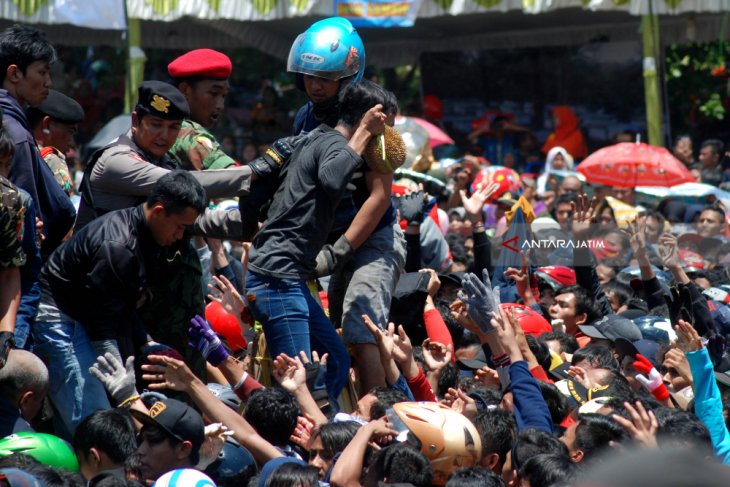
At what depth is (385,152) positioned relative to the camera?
20.3 feet

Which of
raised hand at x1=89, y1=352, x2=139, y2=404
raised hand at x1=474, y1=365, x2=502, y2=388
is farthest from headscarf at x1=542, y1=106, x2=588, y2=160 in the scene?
raised hand at x1=89, y1=352, x2=139, y2=404

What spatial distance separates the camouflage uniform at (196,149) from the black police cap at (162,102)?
20.5 inches

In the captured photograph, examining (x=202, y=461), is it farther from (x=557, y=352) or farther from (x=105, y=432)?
(x=557, y=352)

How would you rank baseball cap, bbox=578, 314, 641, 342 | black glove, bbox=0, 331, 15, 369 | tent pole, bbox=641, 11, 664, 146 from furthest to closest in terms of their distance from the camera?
tent pole, bbox=641, 11, 664, 146, baseball cap, bbox=578, 314, 641, 342, black glove, bbox=0, 331, 15, 369

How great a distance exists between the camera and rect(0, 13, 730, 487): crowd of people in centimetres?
503

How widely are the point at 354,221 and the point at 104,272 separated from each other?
1.57 m

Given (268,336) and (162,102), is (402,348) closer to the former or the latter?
(268,336)

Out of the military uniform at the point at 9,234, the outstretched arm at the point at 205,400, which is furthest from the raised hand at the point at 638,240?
the military uniform at the point at 9,234

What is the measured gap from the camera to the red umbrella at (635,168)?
503 inches

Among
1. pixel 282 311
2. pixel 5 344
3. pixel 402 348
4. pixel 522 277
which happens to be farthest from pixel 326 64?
pixel 522 277

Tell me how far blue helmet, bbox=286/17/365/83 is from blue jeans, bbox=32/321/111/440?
1.85 m

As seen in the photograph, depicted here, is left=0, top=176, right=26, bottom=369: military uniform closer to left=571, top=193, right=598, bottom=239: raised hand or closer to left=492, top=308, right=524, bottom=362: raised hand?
left=492, top=308, right=524, bottom=362: raised hand

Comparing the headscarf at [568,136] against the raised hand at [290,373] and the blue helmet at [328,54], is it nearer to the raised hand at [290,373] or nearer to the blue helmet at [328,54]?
the blue helmet at [328,54]

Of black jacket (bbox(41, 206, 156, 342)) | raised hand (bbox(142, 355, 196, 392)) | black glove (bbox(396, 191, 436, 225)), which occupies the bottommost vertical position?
raised hand (bbox(142, 355, 196, 392))
